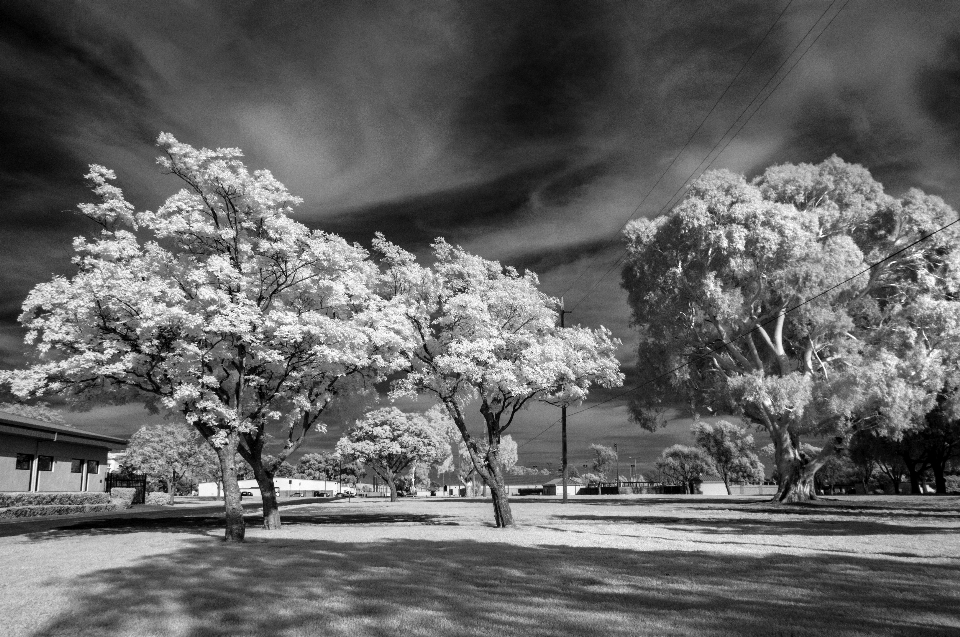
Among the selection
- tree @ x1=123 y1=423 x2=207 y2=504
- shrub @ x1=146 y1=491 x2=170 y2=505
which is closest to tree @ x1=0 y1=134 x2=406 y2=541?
shrub @ x1=146 y1=491 x2=170 y2=505

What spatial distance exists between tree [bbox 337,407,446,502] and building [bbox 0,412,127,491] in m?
22.2

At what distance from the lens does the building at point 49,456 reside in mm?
37375

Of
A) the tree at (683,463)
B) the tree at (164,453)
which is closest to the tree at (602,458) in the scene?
the tree at (683,463)

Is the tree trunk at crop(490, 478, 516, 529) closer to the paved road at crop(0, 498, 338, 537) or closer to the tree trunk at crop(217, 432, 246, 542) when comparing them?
the tree trunk at crop(217, 432, 246, 542)

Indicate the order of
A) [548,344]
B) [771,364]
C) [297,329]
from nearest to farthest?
[297,329]
[548,344]
[771,364]

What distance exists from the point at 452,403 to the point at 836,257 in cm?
1911

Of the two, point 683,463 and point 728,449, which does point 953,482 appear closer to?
point 728,449

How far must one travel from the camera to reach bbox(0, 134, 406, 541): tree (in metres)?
17.0

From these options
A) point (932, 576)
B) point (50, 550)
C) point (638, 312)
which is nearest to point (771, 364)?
point (638, 312)

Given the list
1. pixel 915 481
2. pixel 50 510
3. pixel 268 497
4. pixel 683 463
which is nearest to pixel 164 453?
pixel 50 510

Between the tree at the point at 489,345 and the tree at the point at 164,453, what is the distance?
162ft

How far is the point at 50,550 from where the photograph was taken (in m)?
14.5

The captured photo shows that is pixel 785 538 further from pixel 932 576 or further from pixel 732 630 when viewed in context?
pixel 732 630

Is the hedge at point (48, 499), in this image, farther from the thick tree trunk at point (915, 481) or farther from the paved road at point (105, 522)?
the thick tree trunk at point (915, 481)
